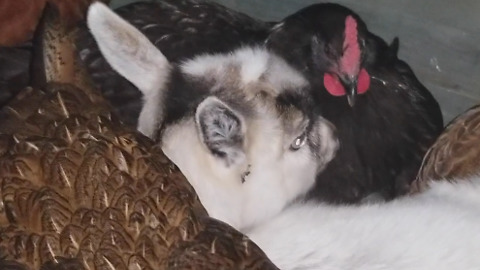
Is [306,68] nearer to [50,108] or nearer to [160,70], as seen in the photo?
[160,70]

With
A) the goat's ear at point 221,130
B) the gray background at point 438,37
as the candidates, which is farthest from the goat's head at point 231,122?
the gray background at point 438,37

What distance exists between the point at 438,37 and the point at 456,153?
29 centimetres

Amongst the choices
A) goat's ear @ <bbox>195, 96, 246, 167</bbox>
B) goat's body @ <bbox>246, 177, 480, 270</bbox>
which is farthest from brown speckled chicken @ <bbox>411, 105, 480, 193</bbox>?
goat's ear @ <bbox>195, 96, 246, 167</bbox>

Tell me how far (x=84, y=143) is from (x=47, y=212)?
111 millimetres

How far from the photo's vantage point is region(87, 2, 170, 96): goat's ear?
1.42 meters

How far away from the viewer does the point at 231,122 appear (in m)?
1.38

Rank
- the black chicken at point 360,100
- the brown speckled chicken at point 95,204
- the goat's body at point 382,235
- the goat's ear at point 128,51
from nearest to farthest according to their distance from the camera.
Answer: the brown speckled chicken at point 95,204
the goat's body at point 382,235
the goat's ear at point 128,51
the black chicken at point 360,100

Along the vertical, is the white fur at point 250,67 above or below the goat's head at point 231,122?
above

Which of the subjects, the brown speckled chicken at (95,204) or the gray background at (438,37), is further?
the gray background at (438,37)

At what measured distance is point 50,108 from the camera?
4.26 ft

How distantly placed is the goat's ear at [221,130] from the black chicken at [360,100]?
0.68 feet

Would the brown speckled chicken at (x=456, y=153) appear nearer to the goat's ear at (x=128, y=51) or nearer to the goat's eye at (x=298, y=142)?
the goat's eye at (x=298, y=142)

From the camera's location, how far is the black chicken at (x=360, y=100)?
5.00 feet

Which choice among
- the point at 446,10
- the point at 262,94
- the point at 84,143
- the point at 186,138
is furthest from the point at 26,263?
the point at 446,10
